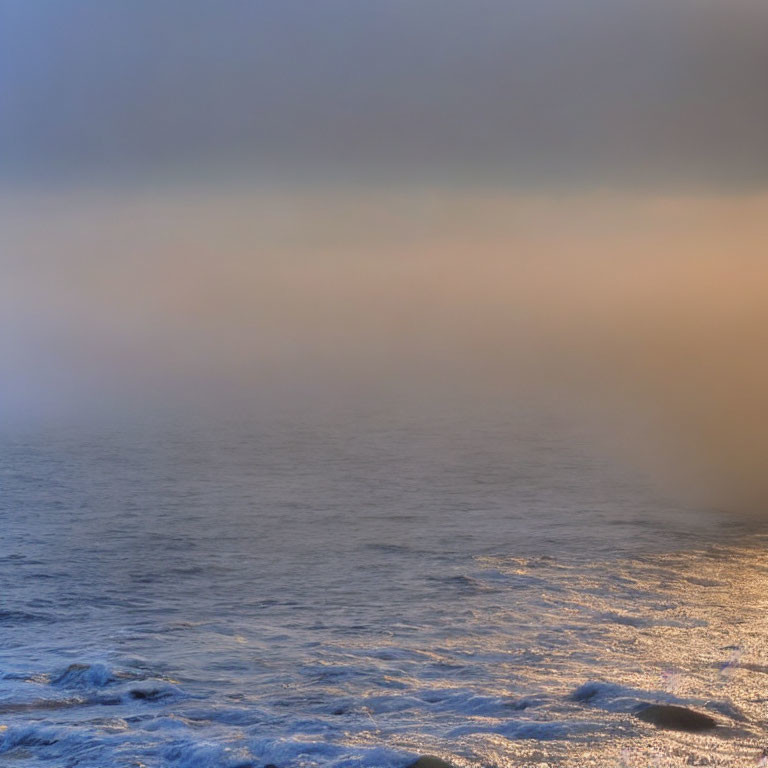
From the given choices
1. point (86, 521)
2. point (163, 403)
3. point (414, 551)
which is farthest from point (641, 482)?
point (163, 403)

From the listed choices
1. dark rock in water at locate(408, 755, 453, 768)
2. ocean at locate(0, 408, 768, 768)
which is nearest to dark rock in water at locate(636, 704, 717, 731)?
ocean at locate(0, 408, 768, 768)

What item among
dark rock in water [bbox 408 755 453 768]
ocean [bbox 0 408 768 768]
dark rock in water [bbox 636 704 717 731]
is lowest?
ocean [bbox 0 408 768 768]

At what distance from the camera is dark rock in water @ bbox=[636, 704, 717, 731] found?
674cm

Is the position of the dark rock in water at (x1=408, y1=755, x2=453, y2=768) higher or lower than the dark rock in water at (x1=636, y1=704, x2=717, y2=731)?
lower

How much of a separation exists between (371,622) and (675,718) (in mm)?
3631

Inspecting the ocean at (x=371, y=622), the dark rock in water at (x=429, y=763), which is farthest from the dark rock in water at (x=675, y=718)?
the dark rock in water at (x=429, y=763)

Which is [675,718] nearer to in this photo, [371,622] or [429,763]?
[429,763]

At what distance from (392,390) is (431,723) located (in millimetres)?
54128

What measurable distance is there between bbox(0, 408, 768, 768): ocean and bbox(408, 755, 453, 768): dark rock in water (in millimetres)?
89

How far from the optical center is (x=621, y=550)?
12906 millimetres

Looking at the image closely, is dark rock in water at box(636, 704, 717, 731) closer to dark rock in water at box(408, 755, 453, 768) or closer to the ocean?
the ocean

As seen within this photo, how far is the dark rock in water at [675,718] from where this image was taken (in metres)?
6.74

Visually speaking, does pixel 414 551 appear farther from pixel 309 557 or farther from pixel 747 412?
pixel 747 412

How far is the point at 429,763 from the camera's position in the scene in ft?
20.3
